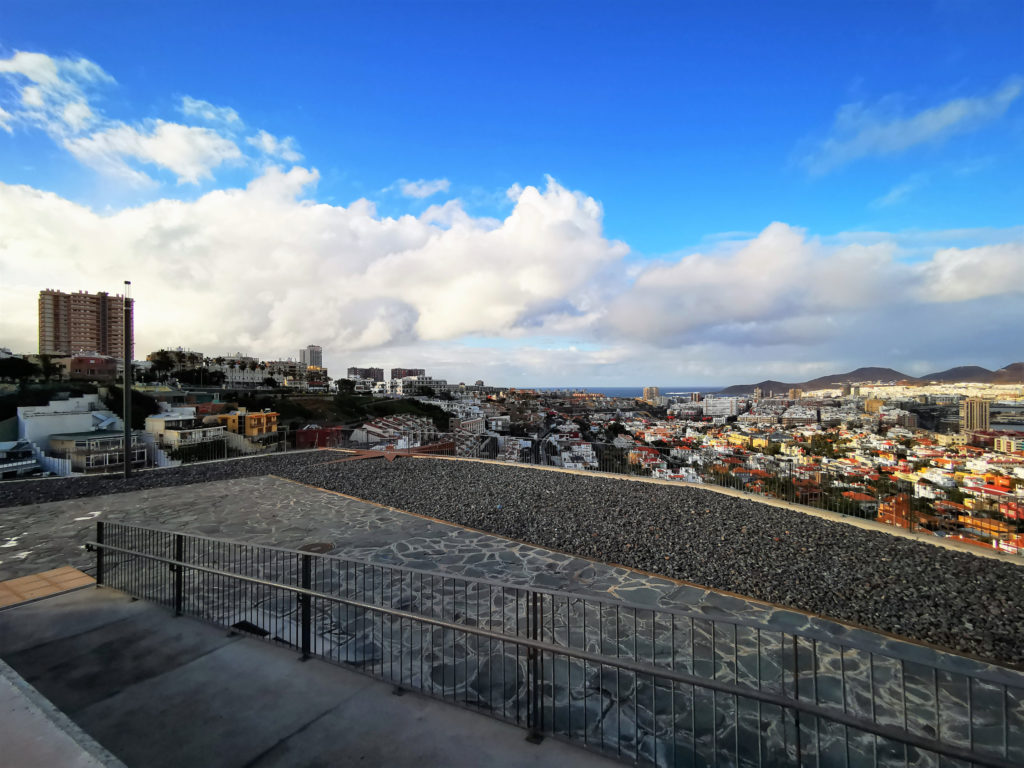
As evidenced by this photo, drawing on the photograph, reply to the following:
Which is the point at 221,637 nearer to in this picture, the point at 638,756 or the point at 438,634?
the point at 438,634

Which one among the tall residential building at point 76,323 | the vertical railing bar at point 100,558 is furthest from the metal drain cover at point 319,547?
the tall residential building at point 76,323

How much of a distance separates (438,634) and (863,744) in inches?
151

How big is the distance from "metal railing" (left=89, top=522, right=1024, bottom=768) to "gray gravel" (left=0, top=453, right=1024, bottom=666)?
42.5 inches

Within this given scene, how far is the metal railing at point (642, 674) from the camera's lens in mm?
2943

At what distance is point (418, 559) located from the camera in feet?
23.4

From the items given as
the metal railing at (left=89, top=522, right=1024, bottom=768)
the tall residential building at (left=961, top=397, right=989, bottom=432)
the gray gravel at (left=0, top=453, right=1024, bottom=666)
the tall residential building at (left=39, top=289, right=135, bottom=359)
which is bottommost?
the gray gravel at (left=0, top=453, right=1024, bottom=666)

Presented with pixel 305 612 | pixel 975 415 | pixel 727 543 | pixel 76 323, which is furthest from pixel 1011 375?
pixel 76 323

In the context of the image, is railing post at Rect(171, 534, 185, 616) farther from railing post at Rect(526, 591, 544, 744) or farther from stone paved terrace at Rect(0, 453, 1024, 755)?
railing post at Rect(526, 591, 544, 744)

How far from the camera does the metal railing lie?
294cm

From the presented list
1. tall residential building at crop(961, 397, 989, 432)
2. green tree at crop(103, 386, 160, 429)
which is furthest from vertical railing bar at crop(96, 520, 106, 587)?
green tree at crop(103, 386, 160, 429)

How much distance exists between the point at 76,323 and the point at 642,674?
14939 centimetres

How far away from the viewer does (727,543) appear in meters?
7.70

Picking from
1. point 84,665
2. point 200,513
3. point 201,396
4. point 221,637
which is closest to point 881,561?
point 221,637

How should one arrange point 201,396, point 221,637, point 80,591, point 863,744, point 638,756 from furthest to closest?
point 201,396 < point 80,591 < point 221,637 < point 863,744 < point 638,756
